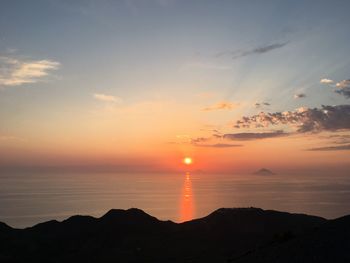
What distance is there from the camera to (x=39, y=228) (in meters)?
65.2

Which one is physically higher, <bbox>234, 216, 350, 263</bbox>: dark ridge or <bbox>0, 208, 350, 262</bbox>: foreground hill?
<bbox>234, 216, 350, 263</bbox>: dark ridge

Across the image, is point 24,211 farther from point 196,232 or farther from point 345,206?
point 345,206

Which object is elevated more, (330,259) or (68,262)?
(330,259)

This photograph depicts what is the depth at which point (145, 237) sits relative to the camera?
59562 mm

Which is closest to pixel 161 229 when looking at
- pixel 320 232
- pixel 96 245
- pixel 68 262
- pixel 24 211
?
pixel 96 245

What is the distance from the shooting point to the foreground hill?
52.1m

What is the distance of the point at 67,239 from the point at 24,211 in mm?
105768

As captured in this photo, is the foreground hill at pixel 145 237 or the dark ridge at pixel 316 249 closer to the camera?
the dark ridge at pixel 316 249

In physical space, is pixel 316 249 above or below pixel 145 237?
above

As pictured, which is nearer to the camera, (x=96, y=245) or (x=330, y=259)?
(x=330, y=259)

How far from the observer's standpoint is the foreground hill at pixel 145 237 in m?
52.1

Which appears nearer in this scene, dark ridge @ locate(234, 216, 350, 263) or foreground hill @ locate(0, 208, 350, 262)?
dark ridge @ locate(234, 216, 350, 263)

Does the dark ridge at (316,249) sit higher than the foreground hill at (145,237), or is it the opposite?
the dark ridge at (316,249)

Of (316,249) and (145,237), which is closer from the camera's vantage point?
(316,249)
